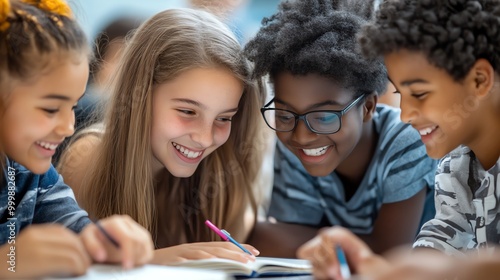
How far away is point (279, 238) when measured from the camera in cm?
142

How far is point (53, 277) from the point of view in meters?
0.71

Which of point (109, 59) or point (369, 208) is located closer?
point (369, 208)

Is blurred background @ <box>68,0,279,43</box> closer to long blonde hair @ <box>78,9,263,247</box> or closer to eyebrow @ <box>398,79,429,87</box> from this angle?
long blonde hair @ <box>78,9,263,247</box>

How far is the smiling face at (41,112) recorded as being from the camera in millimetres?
856

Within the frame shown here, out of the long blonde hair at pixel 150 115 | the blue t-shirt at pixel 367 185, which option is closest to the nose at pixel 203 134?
the long blonde hair at pixel 150 115

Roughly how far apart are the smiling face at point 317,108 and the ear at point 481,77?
322 millimetres

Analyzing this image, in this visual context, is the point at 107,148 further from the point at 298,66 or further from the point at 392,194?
the point at 392,194

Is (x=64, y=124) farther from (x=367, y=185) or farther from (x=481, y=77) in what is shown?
(x=367, y=185)

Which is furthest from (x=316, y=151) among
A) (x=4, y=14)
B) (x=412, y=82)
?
(x=4, y=14)

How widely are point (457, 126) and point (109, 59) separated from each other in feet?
3.33

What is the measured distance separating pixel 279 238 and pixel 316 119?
33cm

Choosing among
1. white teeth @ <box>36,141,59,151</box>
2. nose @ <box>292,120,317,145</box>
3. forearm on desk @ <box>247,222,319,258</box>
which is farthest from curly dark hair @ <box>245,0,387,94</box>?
white teeth @ <box>36,141,59,151</box>

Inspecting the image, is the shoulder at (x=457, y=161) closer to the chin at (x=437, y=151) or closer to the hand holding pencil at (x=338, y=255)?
the chin at (x=437, y=151)

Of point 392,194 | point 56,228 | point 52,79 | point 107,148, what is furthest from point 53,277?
point 392,194
